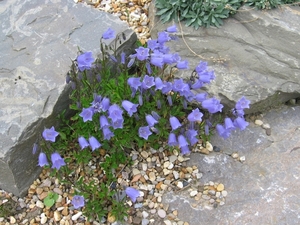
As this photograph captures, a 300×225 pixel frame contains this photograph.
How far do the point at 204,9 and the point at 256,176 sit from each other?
1.80 m

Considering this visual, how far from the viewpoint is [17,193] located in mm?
4395

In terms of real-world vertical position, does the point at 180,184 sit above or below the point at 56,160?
below

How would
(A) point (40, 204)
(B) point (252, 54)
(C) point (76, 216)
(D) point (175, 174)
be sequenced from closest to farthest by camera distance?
(C) point (76, 216), (A) point (40, 204), (D) point (175, 174), (B) point (252, 54)

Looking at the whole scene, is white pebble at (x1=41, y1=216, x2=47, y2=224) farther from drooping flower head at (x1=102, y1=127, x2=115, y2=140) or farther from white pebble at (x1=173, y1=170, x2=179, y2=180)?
white pebble at (x1=173, y1=170, x2=179, y2=180)

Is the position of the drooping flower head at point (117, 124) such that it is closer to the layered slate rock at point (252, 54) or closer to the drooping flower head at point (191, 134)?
the drooping flower head at point (191, 134)

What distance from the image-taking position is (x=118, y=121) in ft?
12.8

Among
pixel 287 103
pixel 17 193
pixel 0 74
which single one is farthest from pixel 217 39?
pixel 17 193

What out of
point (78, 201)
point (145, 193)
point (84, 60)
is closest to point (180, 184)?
point (145, 193)

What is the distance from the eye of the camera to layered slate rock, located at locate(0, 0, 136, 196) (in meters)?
4.21

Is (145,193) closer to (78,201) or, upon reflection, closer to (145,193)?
(145,193)

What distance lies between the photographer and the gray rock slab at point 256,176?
13.8 feet

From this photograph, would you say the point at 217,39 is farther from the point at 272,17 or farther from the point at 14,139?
the point at 14,139

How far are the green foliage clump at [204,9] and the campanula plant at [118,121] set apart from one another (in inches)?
32.7

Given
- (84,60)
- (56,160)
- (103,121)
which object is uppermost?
(84,60)
